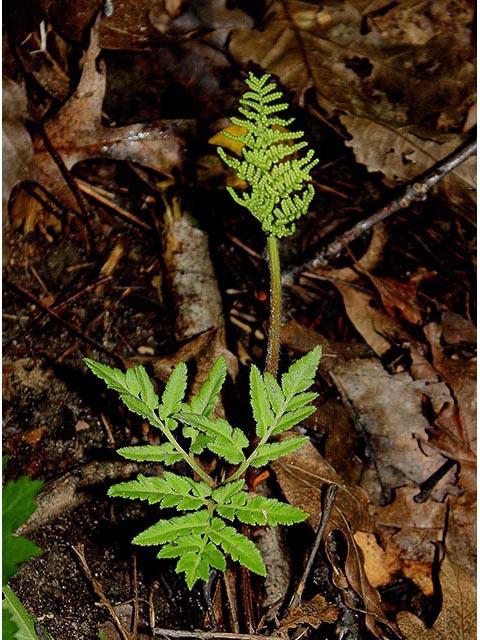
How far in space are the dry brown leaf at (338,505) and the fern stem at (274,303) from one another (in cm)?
48

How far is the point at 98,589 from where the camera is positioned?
7.46 ft

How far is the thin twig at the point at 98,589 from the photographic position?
7.15 feet

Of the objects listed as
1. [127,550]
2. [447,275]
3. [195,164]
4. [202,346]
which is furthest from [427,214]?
[127,550]

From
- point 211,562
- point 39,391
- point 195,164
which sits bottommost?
point 39,391

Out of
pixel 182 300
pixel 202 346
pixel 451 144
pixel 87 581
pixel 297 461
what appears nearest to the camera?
pixel 87 581

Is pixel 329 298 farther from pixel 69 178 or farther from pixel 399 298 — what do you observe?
pixel 69 178

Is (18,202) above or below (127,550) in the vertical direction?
above

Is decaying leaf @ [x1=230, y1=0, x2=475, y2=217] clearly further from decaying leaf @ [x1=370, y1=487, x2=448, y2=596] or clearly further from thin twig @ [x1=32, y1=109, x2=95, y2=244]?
decaying leaf @ [x1=370, y1=487, x2=448, y2=596]

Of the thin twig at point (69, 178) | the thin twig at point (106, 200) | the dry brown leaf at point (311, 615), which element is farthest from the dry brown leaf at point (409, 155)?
the dry brown leaf at point (311, 615)

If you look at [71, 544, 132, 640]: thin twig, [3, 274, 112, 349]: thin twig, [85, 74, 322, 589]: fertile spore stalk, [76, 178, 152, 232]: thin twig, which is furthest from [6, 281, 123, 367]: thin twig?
[85, 74, 322, 589]: fertile spore stalk

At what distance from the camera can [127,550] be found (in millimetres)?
2387

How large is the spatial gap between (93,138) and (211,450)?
6.54ft

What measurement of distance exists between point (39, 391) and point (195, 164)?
137 centimetres

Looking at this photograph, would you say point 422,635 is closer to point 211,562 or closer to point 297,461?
point 297,461
